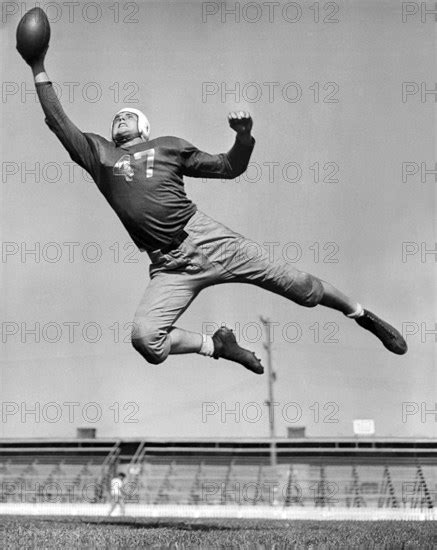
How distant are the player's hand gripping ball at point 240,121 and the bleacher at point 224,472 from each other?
64.8ft

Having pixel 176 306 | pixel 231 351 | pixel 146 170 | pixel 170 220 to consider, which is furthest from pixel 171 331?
pixel 146 170

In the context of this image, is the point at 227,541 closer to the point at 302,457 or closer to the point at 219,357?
the point at 219,357

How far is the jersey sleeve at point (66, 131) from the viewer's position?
8078 mm

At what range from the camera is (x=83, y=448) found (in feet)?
102

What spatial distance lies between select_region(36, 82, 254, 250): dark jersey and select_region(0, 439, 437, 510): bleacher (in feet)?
63.1

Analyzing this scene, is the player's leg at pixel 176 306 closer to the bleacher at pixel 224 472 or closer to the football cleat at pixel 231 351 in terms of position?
the football cleat at pixel 231 351

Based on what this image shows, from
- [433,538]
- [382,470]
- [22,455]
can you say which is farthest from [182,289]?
[22,455]

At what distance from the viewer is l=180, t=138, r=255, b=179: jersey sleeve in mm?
8047

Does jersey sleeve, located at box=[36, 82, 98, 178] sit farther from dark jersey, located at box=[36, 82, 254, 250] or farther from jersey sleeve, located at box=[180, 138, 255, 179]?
jersey sleeve, located at box=[180, 138, 255, 179]

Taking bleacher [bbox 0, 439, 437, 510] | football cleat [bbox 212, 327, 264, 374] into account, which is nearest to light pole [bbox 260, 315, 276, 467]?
bleacher [bbox 0, 439, 437, 510]

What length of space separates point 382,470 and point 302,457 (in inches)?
98.4

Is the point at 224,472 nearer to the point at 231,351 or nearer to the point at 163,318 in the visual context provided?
the point at 231,351

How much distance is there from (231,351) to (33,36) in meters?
3.20

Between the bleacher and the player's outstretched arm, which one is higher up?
the player's outstretched arm
